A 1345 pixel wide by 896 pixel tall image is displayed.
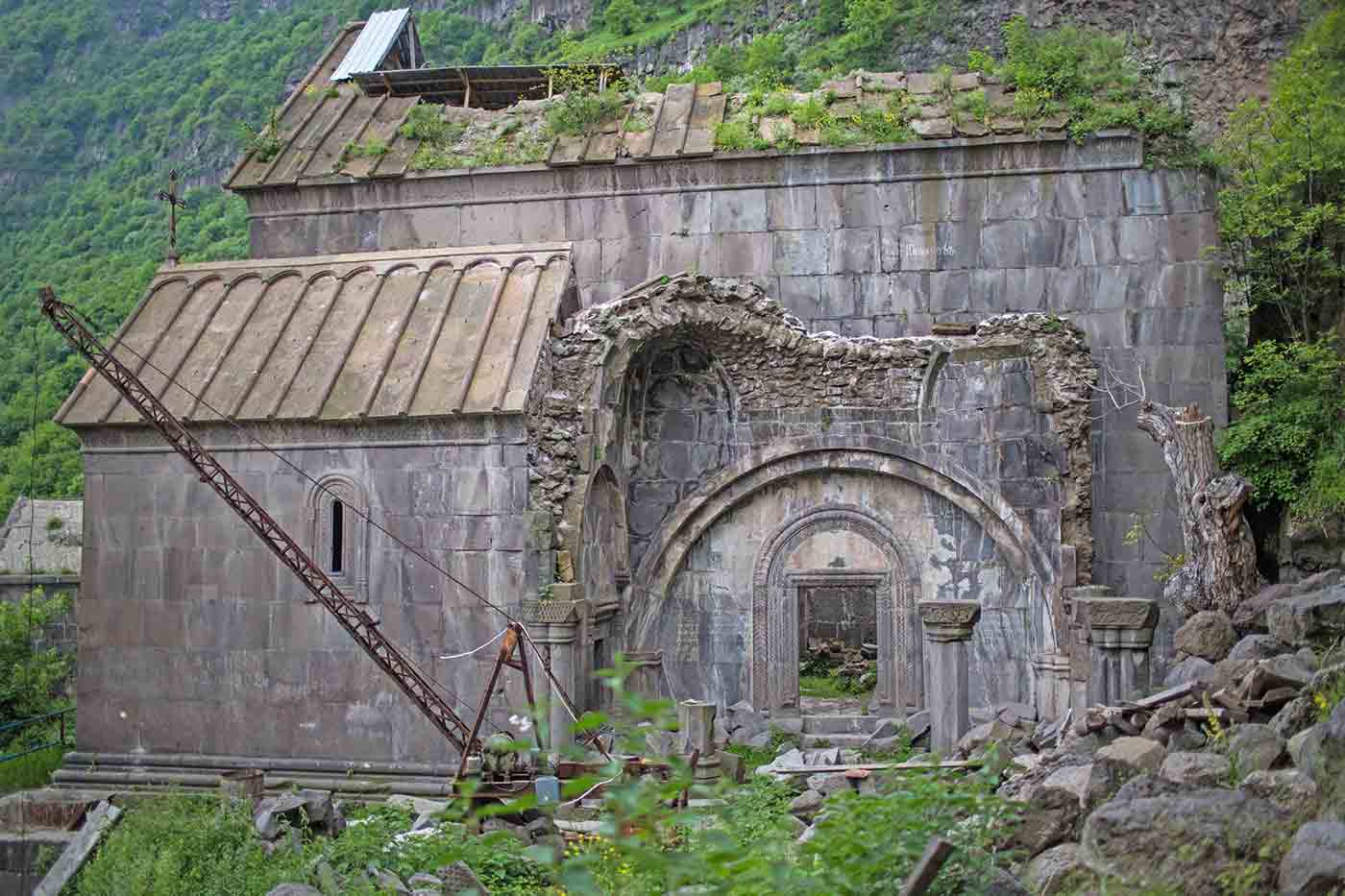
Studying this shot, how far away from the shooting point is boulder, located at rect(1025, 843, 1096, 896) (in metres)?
6.26

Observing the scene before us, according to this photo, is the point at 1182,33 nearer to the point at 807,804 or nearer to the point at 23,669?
the point at 807,804

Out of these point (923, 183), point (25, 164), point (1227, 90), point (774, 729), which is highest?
point (25, 164)

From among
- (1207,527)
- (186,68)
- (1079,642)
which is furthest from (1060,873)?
(186,68)

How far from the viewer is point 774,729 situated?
15.1 m

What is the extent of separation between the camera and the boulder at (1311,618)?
9148 millimetres

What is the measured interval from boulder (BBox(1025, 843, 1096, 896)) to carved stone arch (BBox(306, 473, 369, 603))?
8798 mm

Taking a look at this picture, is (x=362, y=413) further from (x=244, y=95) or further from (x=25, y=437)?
(x=244, y=95)

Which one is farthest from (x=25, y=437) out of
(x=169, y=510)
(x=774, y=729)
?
(x=774, y=729)

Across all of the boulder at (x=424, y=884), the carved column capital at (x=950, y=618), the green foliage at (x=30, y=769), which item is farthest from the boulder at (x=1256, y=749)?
the green foliage at (x=30, y=769)

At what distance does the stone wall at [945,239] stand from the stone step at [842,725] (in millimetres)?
3049

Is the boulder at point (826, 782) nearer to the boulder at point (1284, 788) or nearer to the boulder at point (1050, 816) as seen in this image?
the boulder at point (1050, 816)

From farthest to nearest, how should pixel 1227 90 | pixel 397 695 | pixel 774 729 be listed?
1. pixel 1227 90
2. pixel 774 729
3. pixel 397 695

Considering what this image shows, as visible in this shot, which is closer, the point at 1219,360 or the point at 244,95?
the point at 1219,360

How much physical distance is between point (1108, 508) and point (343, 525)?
8.42 meters
